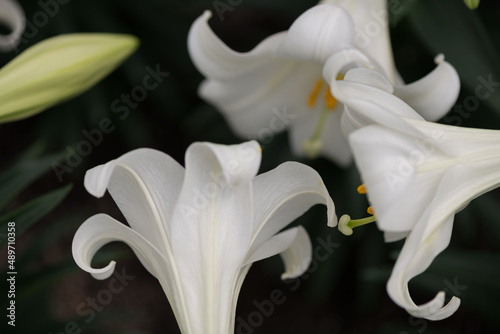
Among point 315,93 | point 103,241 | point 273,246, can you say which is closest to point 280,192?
point 273,246

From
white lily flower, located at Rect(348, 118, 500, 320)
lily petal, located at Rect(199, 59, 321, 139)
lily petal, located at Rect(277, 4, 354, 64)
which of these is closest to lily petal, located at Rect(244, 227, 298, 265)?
white lily flower, located at Rect(348, 118, 500, 320)

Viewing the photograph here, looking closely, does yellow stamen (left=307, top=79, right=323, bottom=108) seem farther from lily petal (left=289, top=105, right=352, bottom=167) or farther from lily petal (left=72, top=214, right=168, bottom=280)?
lily petal (left=72, top=214, right=168, bottom=280)

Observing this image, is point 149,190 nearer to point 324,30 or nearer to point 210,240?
point 210,240

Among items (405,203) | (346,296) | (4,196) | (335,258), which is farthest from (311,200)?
(346,296)

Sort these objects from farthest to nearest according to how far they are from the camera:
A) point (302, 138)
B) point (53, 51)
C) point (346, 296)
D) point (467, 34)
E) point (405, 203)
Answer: point (346, 296)
point (302, 138)
point (467, 34)
point (53, 51)
point (405, 203)

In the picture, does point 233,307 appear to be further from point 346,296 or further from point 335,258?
point 346,296
